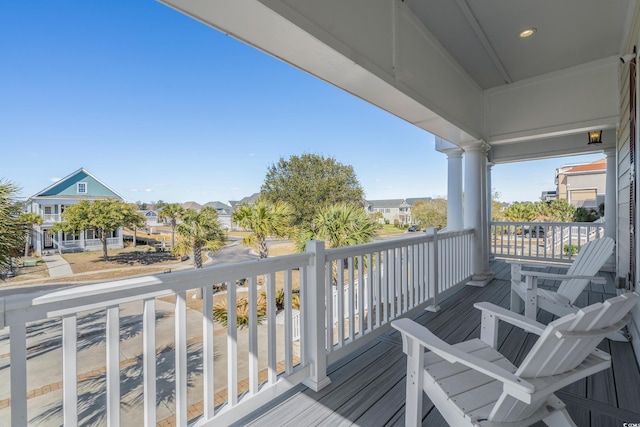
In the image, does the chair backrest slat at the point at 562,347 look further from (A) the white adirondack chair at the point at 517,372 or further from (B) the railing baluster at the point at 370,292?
(B) the railing baluster at the point at 370,292

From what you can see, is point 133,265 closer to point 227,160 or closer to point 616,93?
point 616,93

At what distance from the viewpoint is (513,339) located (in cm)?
255

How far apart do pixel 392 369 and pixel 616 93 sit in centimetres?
410

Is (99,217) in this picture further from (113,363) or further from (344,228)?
(113,363)

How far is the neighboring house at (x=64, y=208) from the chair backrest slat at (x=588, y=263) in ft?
31.9

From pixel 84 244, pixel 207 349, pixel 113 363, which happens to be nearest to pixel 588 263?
pixel 207 349

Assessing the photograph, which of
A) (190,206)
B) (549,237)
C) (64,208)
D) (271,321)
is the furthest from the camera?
(190,206)

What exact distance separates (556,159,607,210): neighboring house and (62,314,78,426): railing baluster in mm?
25670

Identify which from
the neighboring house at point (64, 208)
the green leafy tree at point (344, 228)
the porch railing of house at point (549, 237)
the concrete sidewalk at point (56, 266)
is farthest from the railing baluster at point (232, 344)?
the concrete sidewalk at point (56, 266)

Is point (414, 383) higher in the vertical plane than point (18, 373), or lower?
lower

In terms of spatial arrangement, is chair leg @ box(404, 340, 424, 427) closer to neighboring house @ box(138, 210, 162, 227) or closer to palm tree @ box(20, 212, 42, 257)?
palm tree @ box(20, 212, 42, 257)

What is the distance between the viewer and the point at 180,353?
1.31m

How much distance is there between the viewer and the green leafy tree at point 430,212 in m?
24.5

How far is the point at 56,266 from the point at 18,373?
29.7 ft
